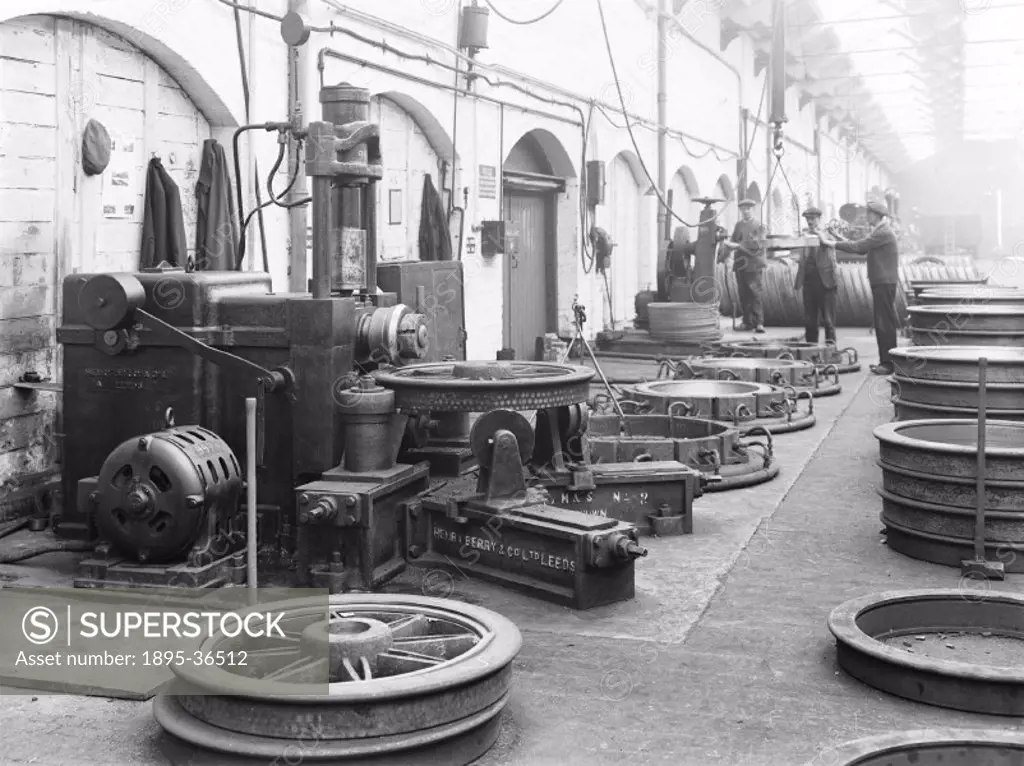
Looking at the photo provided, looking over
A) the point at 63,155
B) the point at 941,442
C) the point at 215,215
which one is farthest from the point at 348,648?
the point at 215,215

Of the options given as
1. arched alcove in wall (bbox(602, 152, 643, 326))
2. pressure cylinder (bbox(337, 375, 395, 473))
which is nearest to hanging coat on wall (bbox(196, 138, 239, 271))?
pressure cylinder (bbox(337, 375, 395, 473))

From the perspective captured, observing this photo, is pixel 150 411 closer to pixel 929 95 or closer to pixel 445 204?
pixel 445 204

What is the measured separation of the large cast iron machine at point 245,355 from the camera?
4859 mm

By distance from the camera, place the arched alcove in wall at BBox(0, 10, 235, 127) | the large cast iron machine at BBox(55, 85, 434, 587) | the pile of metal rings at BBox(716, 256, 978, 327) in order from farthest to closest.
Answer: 1. the pile of metal rings at BBox(716, 256, 978, 327)
2. the arched alcove in wall at BBox(0, 10, 235, 127)
3. the large cast iron machine at BBox(55, 85, 434, 587)

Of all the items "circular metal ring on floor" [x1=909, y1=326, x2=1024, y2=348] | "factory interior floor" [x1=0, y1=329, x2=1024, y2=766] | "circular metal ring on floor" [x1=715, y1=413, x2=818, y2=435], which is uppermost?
"circular metal ring on floor" [x1=909, y1=326, x2=1024, y2=348]

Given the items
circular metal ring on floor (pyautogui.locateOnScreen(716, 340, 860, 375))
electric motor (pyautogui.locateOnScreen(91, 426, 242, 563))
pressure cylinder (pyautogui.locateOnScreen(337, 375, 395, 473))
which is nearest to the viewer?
electric motor (pyautogui.locateOnScreen(91, 426, 242, 563))

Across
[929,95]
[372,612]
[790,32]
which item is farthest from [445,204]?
[929,95]

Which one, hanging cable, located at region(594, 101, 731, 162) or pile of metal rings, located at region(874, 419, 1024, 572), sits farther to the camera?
hanging cable, located at region(594, 101, 731, 162)

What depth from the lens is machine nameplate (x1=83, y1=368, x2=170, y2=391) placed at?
5.04m

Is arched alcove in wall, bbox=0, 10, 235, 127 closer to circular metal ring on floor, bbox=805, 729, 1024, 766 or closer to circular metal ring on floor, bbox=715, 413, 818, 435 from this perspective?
circular metal ring on floor, bbox=715, 413, 818, 435

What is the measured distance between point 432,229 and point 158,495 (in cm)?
575

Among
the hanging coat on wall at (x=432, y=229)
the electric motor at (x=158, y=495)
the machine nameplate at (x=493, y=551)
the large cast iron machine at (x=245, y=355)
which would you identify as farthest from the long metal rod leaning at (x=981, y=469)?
the hanging coat on wall at (x=432, y=229)

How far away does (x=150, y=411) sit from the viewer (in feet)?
16.6

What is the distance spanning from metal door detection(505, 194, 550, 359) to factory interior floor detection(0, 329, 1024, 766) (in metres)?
6.54
